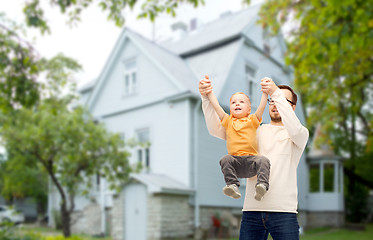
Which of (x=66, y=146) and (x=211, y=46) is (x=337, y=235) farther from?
(x=66, y=146)

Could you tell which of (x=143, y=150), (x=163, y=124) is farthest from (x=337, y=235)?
(x=143, y=150)

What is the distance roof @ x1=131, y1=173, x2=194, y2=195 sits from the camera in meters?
18.0

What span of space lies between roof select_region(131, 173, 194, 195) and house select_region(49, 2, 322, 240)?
45mm

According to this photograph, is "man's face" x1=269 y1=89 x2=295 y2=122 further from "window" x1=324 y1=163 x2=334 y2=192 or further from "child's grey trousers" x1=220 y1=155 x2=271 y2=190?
"window" x1=324 y1=163 x2=334 y2=192

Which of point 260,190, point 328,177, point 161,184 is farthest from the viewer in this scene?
point 328,177

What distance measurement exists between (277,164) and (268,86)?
19cm

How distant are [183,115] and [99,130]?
6.53 metres

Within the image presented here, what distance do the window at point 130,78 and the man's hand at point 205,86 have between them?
2242 cm

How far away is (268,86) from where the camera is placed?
901mm

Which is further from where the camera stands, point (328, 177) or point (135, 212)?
point (328, 177)

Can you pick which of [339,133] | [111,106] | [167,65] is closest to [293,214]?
[167,65]

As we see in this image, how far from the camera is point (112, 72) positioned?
24734 mm

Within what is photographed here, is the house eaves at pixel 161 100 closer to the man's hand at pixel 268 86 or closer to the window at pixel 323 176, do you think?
the window at pixel 323 176

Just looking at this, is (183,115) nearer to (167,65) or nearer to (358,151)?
(167,65)
